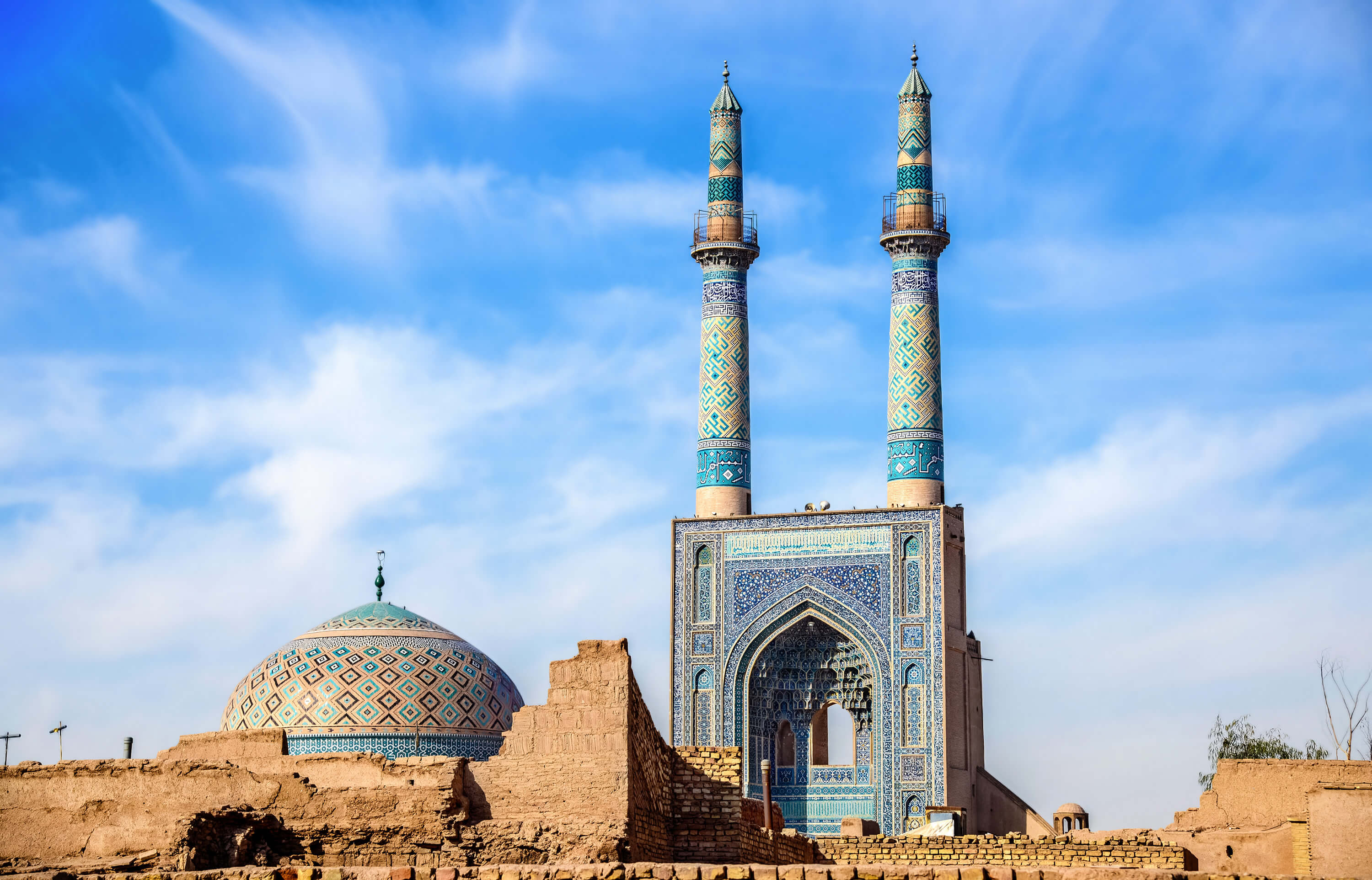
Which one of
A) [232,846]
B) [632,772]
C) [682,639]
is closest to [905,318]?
[682,639]

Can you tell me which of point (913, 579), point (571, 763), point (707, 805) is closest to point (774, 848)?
point (707, 805)

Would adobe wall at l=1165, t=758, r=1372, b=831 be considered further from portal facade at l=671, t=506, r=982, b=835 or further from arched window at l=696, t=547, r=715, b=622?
arched window at l=696, t=547, r=715, b=622

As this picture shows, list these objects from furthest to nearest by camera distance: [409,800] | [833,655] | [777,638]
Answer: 1. [833,655]
2. [777,638]
3. [409,800]

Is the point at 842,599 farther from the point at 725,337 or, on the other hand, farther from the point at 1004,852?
the point at 1004,852

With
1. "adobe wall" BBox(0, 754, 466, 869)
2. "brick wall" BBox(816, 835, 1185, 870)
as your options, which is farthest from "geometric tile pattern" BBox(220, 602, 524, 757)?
"adobe wall" BBox(0, 754, 466, 869)

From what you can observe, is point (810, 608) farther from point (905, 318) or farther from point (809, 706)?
point (905, 318)

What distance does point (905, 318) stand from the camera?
86.2 feet

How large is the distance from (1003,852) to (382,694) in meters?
6.55

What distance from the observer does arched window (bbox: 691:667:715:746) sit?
25.9 meters

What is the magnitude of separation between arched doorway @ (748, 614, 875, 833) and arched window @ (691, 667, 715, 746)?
47cm

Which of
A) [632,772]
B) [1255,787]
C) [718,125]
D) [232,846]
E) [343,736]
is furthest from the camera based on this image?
[718,125]

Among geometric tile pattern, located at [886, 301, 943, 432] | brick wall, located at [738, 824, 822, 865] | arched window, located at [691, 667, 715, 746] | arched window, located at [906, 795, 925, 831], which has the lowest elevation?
brick wall, located at [738, 824, 822, 865]

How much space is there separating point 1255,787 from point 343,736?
8.61m

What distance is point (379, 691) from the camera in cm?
2086
